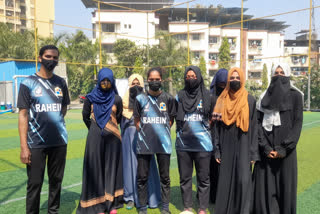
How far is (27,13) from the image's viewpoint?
5878 cm

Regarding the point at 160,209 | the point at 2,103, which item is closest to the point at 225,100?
the point at 160,209

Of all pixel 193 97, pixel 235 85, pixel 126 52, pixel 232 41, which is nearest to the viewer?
pixel 235 85

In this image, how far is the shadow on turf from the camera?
13.3 feet

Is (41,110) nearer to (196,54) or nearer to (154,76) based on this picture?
(154,76)

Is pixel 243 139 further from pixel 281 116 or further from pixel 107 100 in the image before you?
pixel 107 100

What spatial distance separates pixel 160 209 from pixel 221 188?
979mm

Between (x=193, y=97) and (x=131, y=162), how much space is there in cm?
130

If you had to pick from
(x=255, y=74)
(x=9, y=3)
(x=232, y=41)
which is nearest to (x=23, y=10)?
(x=9, y=3)

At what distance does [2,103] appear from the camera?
758 inches

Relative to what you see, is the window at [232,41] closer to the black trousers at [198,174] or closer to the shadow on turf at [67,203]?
the shadow on turf at [67,203]

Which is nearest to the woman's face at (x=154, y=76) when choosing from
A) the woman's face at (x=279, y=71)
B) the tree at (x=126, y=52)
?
the woman's face at (x=279, y=71)

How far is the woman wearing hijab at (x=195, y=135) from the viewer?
3.77 metres

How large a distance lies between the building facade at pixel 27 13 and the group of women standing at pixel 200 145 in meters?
49.3

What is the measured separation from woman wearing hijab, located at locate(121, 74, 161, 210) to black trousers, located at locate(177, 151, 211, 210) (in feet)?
1.64
